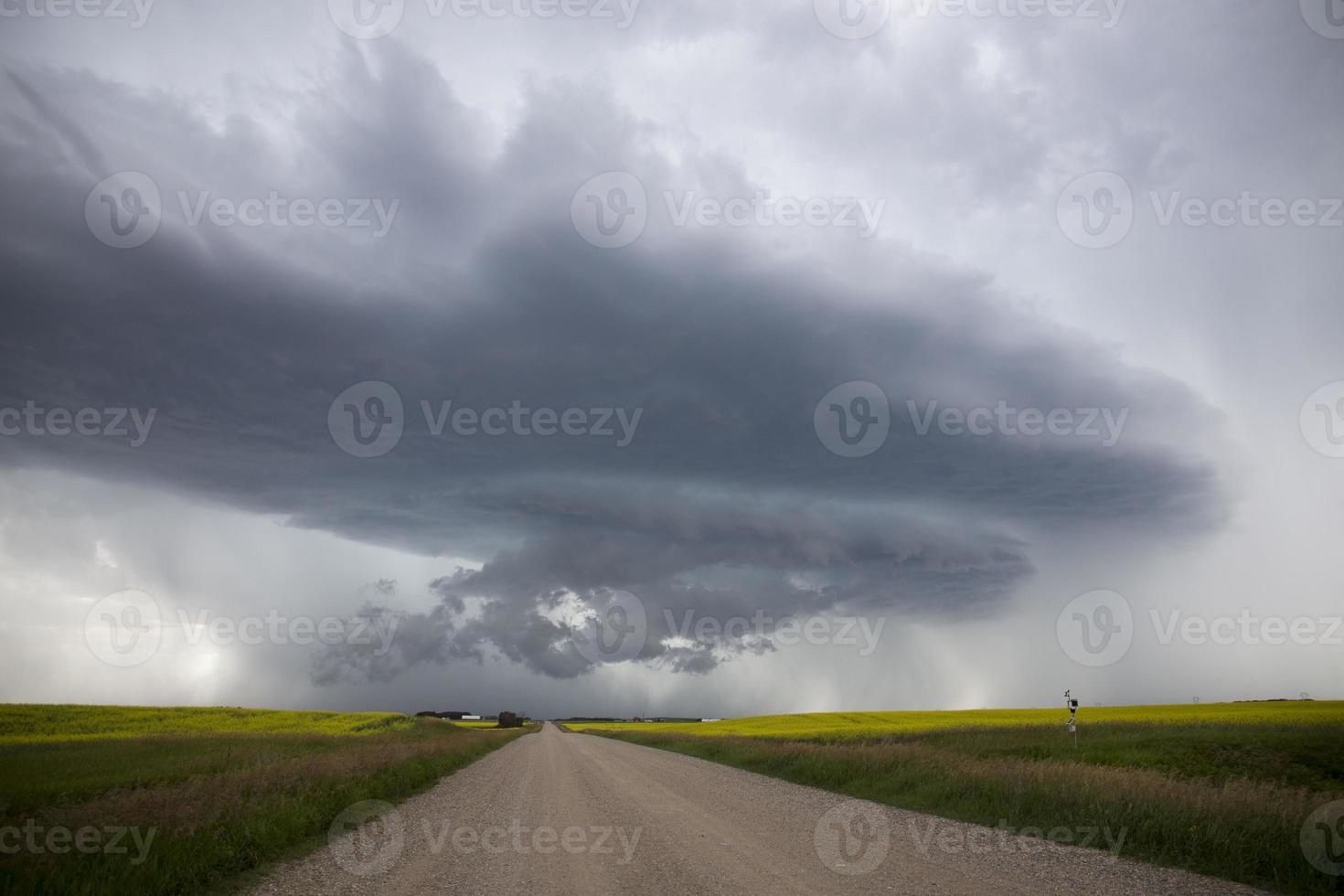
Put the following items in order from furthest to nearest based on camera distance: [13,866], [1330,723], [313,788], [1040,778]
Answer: [1330,723] → [1040,778] → [313,788] → [13,866]

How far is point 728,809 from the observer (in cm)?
1486

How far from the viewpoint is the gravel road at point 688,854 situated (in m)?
8.41

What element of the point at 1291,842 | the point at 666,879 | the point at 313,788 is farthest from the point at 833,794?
the point at 313,788

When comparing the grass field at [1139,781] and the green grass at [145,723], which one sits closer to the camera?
the grass field at [1139,781]

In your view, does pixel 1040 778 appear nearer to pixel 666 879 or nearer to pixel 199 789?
pixel 666 879

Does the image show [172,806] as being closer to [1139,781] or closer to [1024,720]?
[1139,781]

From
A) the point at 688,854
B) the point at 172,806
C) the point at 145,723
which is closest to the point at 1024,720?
the point at 688,854

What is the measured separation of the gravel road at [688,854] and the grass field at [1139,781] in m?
0.99

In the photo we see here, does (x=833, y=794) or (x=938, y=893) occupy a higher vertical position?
(x=938, y=893)

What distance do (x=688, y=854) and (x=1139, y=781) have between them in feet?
39.2

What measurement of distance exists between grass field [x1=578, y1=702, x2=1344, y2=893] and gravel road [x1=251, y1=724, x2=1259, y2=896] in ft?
3.25

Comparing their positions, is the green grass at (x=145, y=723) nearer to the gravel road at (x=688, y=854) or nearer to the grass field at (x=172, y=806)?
the grass field at (x=172, y=806)

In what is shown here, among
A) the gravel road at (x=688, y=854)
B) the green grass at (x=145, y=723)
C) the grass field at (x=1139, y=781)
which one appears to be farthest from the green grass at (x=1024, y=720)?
the green grass at (x=145, y=723)

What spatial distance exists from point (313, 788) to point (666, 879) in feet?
33.0
